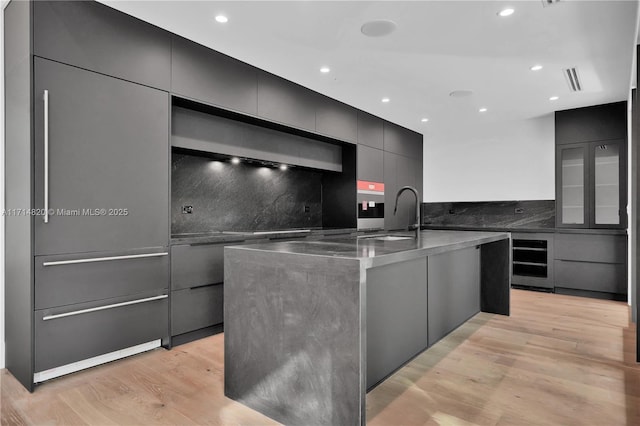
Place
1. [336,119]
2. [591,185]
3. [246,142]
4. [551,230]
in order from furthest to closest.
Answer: [551,230]
[591,185]
[336,119]
[246,142]

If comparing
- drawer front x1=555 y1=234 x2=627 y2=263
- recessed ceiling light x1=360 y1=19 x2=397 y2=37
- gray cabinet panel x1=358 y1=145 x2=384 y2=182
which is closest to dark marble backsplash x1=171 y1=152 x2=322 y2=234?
gray cabinet panel x1=358 y1=145 x2=384 y2=182

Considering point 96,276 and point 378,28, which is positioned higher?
point 378,28

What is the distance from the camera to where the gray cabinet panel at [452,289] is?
8.98 ft

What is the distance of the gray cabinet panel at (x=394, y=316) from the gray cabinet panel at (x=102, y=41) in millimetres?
Answer: 2182

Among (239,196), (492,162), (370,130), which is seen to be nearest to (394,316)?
(239,196)

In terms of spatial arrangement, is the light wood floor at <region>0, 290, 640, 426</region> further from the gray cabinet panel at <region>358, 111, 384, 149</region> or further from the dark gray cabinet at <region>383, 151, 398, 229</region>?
the gray cabinet panel at <region>358, 111, 384, 149</region>

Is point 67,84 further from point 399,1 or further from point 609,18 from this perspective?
point 609,18

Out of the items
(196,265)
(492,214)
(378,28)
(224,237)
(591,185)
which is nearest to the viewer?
(378,28)

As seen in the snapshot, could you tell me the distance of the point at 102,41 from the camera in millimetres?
2492

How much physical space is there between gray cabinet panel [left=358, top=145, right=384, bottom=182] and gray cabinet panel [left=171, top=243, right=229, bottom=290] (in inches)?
97.1

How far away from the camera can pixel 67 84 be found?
233cm

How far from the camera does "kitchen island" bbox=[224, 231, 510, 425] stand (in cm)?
159

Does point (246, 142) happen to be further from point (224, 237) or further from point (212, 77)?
point (224, 237)

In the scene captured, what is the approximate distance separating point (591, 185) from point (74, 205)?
5.58 m
